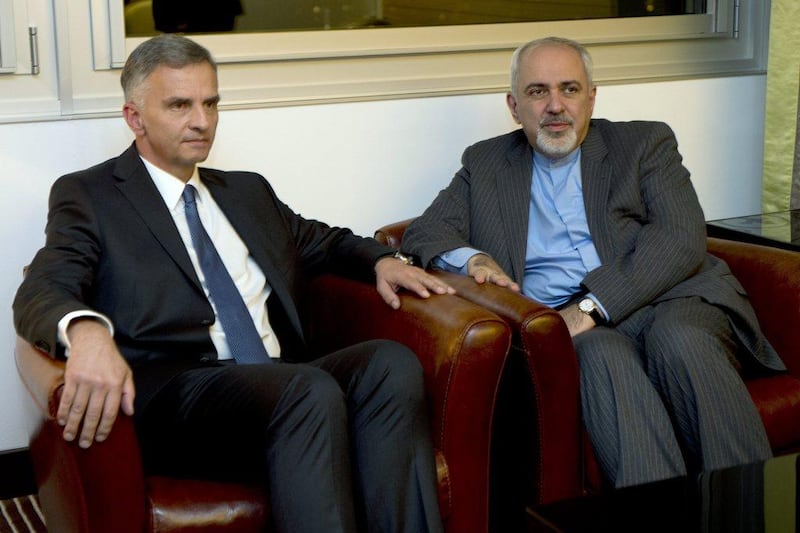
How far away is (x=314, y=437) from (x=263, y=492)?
0.53 feet

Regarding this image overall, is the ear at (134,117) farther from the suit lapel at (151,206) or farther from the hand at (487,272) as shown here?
the hand at (487,272)

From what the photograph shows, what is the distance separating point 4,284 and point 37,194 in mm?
260

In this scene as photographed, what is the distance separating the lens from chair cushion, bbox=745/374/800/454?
2672 mm

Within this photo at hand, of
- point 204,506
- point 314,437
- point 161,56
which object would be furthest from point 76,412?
point 161,56

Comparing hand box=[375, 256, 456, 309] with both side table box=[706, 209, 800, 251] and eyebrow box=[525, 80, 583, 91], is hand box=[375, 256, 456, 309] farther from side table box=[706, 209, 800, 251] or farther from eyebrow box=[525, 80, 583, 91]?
side table box=[706, 209, 800, 251]

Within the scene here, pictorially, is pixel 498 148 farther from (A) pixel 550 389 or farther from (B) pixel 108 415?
(B) pixel 108 415

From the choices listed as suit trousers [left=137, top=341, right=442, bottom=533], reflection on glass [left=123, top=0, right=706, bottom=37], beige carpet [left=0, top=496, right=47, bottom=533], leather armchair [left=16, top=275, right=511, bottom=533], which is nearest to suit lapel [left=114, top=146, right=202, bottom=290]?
suit trousers [left=137, top=341, right=442, bottom=533]

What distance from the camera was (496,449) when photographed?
2684 mm

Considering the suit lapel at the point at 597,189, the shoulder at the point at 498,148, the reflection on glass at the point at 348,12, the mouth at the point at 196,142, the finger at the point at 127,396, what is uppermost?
the reflection on glass at the point at 348,12

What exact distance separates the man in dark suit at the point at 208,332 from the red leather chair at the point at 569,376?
9.8 inches

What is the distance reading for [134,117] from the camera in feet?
8.83

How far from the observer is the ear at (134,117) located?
268 centimetres

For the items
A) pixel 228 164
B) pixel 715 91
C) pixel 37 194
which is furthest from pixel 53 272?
pixel 715 91

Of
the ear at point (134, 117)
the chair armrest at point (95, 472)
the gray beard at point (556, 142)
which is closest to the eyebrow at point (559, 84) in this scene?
the gray beard at point (556, 142)
